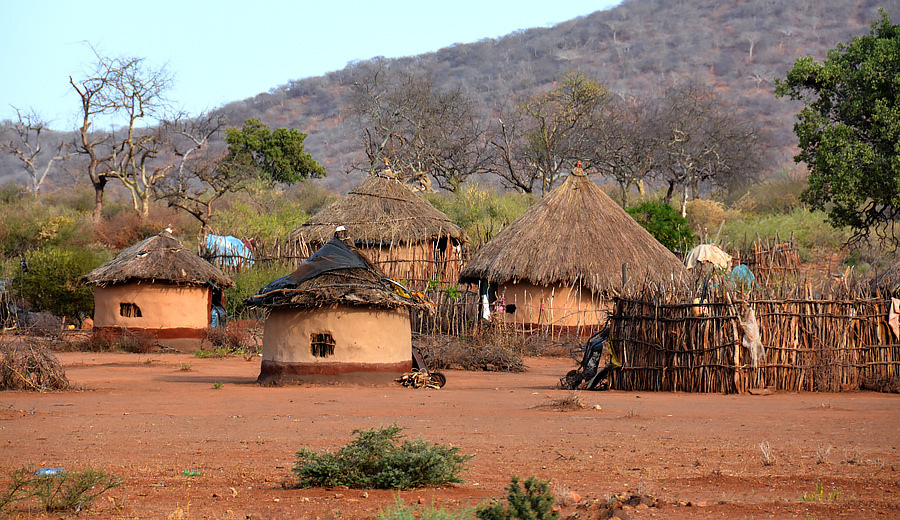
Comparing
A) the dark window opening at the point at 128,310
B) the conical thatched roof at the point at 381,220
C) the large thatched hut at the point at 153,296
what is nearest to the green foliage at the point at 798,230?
the conical thatched roof at the point at 381,220

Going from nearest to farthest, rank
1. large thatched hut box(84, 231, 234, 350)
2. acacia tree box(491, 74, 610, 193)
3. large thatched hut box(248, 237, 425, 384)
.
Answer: large thatched hut box(248, 237, 425, 384)
large thatched hut box(84, 231, 234, 350)
acacia tree box(491, 74, 610, 193)

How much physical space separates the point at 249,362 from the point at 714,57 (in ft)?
228

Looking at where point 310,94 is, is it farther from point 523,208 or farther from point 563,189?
point 563,189

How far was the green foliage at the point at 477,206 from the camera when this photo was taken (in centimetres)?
3394

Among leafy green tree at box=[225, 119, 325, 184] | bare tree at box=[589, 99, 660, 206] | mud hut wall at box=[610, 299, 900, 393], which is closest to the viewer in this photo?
mud hut wall at box=[610, 299, 900, 393]

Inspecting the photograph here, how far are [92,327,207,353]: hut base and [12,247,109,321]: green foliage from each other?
136 inches

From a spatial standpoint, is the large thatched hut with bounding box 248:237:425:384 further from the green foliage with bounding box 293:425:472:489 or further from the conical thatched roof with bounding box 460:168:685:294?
the conical thatched roof with bounding box 460:168:685:294

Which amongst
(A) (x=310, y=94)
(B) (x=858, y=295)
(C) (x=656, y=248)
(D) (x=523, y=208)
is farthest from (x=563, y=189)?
(A) (x=310, y=94)

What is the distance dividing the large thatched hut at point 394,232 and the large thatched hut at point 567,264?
12.1ft

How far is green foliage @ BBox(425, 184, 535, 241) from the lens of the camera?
33938 millimetres

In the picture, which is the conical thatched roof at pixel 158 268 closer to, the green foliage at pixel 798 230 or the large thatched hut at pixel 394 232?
the large thatched hut at pixel 394 232

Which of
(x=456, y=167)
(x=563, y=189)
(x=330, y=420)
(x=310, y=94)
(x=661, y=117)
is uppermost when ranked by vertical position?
(x=310, y=94)

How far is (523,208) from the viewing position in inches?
1380

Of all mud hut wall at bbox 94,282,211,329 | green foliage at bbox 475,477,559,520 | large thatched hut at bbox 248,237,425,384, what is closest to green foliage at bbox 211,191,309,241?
mud hut wall at bbox 94,282,211,329
